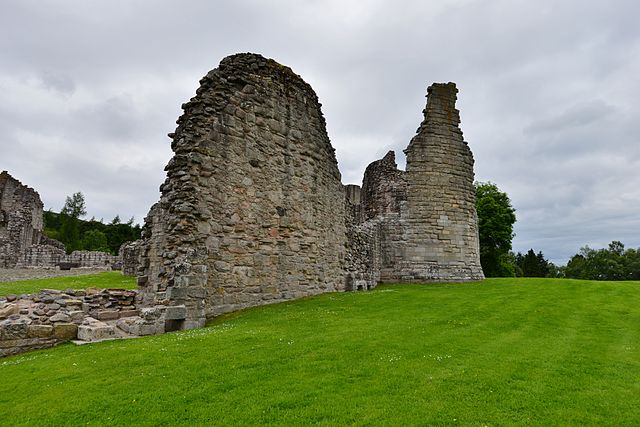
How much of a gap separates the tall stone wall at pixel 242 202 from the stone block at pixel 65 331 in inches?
73.4

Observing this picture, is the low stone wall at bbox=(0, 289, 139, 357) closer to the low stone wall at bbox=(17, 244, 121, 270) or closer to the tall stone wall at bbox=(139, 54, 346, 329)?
the tall stone wall at bbox=(139, 54, 346, 329)

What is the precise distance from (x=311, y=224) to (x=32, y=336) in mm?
8779

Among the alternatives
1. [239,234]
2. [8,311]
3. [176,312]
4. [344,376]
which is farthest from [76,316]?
[344,376]

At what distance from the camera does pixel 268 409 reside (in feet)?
15.3

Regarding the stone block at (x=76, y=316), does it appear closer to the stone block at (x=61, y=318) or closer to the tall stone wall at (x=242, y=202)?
the stone block at (x=61, y=318)

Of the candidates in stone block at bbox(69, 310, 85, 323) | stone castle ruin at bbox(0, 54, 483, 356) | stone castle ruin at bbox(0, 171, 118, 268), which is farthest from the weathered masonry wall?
stone castle ruin at bbox(0, 171, 118, 268)

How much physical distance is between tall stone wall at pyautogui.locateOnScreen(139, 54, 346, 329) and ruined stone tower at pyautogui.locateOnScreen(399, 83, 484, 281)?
7169mm

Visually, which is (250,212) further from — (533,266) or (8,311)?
(533,266)

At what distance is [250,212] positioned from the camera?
1250 cm

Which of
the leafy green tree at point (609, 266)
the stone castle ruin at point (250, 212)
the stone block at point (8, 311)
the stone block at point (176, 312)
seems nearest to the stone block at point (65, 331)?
the stone block at point (8, 311)

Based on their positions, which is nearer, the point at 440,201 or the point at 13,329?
the point at 13,329

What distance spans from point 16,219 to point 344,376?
3961 centimetres

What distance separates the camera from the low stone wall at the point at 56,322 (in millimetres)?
8102

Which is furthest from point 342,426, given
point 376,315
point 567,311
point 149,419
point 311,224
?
point 311,224
